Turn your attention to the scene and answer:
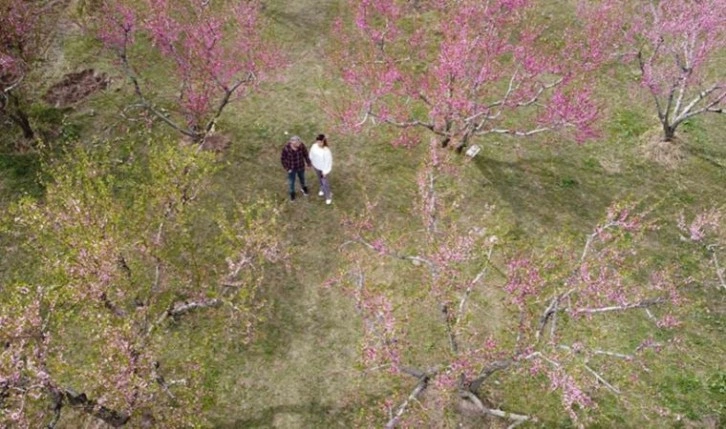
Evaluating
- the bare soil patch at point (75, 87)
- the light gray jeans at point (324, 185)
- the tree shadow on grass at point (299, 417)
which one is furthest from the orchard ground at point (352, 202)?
the bare soil patch at point (75, 87)

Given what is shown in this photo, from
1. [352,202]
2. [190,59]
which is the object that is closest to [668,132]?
[352,202]

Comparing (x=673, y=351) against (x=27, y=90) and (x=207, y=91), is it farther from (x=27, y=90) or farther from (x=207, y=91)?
(x=27, y=90)

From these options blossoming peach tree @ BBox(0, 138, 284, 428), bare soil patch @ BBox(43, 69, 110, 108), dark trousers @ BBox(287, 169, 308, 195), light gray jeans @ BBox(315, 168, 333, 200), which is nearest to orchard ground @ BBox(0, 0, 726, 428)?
light gray jeans @ BBox(315, 168, 333, 200)

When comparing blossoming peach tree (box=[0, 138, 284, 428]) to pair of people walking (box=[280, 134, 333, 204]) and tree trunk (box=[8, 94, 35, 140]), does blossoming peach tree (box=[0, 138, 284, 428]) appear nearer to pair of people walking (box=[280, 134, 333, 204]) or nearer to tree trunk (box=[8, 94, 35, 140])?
pair of people walking (box=[280, 134, 333, 204])

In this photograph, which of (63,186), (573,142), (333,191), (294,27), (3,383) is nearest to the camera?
(3,383)

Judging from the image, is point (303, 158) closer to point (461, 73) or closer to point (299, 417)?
point (461, 73)

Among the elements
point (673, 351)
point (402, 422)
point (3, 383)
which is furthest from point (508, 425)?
point (3, 383)
